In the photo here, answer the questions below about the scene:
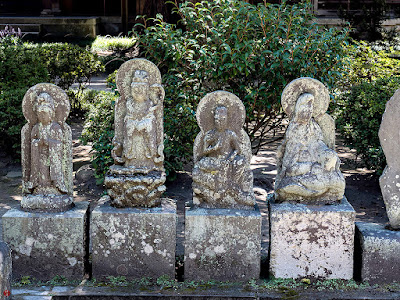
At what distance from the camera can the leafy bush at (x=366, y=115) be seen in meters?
7.41

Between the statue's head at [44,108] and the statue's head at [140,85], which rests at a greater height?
the statue's head at [140,85]

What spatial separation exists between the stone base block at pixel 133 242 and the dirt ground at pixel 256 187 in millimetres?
1320

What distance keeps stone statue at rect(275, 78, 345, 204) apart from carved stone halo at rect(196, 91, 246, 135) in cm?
37

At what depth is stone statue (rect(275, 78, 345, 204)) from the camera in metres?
4.87

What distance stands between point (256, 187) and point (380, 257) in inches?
117

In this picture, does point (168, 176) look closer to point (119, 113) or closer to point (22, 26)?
point (119, 113)

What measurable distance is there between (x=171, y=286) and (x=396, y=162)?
2064 millimetres

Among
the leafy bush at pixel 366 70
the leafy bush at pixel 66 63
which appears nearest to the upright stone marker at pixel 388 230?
the leafy bush at pixel 366 70

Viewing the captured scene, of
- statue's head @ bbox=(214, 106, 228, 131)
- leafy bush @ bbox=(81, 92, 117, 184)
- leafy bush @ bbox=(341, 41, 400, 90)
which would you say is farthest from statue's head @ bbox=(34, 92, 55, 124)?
leafy bush @ bbox=(341, 41, 400, 90)

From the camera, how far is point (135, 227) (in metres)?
4.84

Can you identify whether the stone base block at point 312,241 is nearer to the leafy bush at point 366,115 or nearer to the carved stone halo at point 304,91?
the carved stone halo at point 304,91

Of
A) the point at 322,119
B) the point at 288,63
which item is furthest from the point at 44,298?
the point at 288,63

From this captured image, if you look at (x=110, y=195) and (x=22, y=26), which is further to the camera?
(x=22, y=26)

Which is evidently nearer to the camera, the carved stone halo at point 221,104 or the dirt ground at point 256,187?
the carved stone halo at point 221,104
